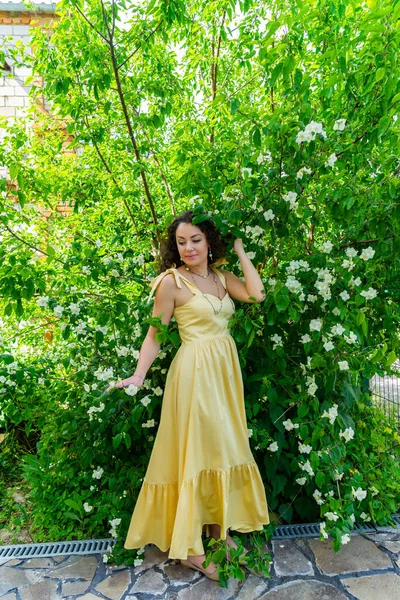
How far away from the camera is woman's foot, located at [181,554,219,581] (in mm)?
2135

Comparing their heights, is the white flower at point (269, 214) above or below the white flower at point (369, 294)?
above

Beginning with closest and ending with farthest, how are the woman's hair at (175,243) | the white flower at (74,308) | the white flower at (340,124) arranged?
the white flower at (340,124), the woman's hair at (175,243), the white flower at (74,308)

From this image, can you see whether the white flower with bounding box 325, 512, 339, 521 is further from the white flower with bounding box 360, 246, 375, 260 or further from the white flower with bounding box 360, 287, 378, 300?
the white flower with bounding box 360, 246, 375, 260

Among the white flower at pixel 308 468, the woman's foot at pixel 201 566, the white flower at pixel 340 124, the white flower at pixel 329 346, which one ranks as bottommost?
the woman's foot at pixel 201 566

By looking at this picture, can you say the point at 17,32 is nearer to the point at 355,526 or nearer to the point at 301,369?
the point at 301,369

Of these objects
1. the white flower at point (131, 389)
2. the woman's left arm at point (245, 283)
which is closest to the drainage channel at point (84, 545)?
the white flower at point (131, 389)

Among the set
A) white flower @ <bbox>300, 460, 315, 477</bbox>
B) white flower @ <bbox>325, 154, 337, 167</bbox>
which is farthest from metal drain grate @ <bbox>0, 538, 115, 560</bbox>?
white flower @ <bbox>325, 154, 337, 167</bbox>

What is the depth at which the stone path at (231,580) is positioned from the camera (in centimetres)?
204

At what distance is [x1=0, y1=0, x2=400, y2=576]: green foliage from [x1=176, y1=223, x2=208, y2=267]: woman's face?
96 mm

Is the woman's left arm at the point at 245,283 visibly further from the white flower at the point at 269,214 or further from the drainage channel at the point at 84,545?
the drainage channel at the point at 84,545

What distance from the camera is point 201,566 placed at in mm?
2164

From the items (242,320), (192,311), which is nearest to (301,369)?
Answer: (242,320)

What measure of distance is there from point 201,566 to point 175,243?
1.62 meters

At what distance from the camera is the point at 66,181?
317 cm
